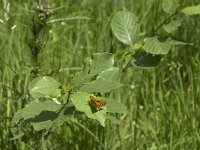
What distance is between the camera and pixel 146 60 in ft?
4.98

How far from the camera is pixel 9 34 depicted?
2.76 meters

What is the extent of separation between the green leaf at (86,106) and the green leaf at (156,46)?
1.26 feet

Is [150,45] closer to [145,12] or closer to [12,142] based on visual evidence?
[12,142]

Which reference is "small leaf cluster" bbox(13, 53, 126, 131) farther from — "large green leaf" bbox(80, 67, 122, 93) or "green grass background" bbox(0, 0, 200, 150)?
"green grass background" bbox(0, 0, 200, 150)

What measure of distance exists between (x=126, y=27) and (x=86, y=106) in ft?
1.56

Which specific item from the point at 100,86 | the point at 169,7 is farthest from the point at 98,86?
the point at 169,7

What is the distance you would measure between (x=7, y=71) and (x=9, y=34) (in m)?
0.44

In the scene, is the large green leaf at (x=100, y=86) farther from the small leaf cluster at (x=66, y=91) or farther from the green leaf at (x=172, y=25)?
the green leaf at (x=172, y=25)

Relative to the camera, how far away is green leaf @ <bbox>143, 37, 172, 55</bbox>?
4.72 ft

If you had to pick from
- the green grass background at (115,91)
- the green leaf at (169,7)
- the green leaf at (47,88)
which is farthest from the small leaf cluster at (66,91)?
the green leaf at (169,7)

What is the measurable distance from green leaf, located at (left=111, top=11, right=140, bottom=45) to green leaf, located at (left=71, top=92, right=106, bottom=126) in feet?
1.39

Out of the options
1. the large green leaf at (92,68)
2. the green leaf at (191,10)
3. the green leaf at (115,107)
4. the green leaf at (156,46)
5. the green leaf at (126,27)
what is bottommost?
the green leaf at (115,107)

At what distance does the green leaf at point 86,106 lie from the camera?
1.08 m

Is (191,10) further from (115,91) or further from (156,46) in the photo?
(115,91)
